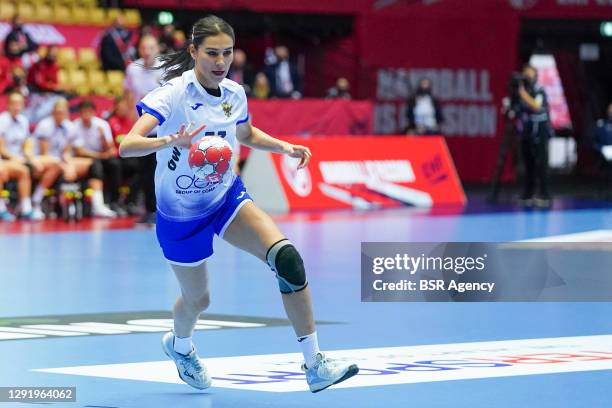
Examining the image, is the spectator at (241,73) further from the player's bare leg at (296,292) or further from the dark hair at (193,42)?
the player's bare leg at (296,292)

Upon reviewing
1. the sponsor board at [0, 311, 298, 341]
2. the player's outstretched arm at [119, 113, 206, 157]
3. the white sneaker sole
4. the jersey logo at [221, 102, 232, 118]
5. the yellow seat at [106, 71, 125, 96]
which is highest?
the jersey logo at [221, 102, 232, 118]

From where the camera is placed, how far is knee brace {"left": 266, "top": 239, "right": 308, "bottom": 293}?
6.64 meters

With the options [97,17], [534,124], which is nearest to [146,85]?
[534,124]

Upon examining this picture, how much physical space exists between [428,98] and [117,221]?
12.2 meters

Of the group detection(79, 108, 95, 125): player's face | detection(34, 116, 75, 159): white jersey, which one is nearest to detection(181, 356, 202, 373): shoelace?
detection(79, 108, 95, 125): player's face

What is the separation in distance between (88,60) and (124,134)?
647 centimetres

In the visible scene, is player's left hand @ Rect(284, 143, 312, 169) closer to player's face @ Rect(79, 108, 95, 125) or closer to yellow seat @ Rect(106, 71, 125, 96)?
player's face @ Rect(79, 108, 95, 125)

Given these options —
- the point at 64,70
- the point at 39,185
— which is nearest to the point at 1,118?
the point at 39,185

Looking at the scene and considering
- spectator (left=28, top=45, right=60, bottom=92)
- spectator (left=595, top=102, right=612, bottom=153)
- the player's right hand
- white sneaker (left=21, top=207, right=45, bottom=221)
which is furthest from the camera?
spectator (left=595, top=102, right=612, bottom=153)

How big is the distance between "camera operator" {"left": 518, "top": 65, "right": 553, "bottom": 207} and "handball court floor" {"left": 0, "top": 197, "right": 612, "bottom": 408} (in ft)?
27.9

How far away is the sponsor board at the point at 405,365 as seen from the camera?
723 cm

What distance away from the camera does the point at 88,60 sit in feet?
86.9

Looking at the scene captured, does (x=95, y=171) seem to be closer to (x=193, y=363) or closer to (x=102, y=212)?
(x=102, y=212)

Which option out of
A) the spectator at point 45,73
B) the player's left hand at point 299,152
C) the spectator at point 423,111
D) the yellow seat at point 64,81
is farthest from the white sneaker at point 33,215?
the player's left hand at point 299,152
